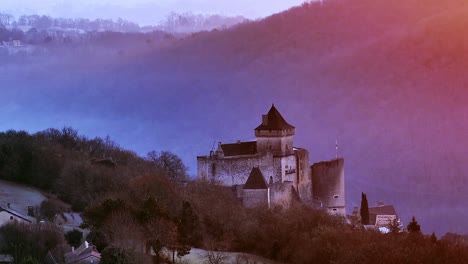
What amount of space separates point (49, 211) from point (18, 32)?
21.6m

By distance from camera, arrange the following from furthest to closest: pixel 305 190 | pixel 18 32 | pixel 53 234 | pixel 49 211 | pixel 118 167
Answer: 1. pixel 18 32
2. pixel 305 190
3. pixel 118 167
4. pixel 49 211
5. pixel 53 234

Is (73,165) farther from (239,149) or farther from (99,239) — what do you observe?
(99,239)

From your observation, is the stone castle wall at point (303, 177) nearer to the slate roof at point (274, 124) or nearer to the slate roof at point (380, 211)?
the slate roof at point (274, 124)

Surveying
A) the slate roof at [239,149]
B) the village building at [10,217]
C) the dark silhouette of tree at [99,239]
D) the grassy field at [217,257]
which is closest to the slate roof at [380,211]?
the slate roof at [239,149]

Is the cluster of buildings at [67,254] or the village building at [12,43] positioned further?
the village building at [12,43]

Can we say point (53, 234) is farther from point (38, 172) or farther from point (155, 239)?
point (38, 172)

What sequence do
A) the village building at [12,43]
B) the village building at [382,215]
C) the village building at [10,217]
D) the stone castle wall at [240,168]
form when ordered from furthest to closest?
1. the village building at [12,43]
2. the village building at [382,215]
3. the stone castle wall at [240,168]
4. the village building at [10,217]

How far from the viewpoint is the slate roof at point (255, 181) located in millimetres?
27047

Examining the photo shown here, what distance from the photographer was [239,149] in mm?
28719

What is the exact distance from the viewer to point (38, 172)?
27.3 m

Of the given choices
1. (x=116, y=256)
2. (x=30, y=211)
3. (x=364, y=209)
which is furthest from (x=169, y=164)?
(x=116, y=256)

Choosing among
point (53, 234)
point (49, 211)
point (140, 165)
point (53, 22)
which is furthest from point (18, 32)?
point (53, 234)

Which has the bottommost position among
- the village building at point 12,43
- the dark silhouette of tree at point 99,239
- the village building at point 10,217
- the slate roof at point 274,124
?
the dark silhouette of tree at point 99,239

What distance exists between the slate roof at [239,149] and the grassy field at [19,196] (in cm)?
460
